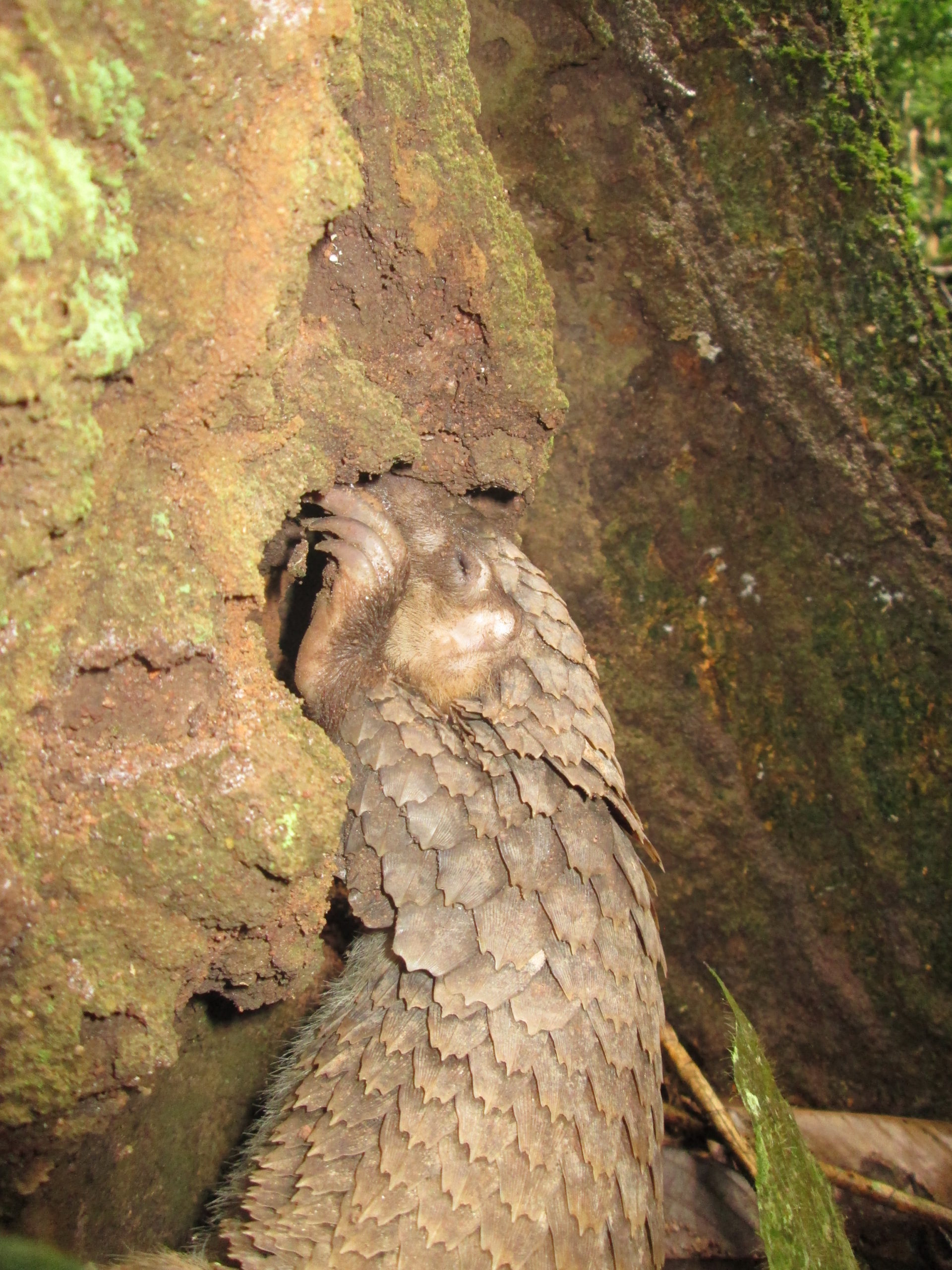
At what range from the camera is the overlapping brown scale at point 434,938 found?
4.41ft

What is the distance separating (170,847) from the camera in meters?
1.02

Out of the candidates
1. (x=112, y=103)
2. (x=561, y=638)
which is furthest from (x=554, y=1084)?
(x=112, y=103)

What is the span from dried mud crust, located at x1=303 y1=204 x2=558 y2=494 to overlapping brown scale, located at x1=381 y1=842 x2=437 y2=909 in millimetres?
616

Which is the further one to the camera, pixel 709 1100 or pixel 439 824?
pixel 709 1100

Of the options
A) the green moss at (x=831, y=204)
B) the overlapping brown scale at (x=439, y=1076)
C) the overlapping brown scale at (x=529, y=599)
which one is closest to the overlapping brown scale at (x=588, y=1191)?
the overlapping brown scale at (x=439, y=1076)

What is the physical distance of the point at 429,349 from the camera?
1.33m

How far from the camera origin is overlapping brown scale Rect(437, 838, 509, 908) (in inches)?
53.4

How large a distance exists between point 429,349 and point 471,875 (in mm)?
845

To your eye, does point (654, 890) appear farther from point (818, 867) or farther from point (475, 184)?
point (475, 184)

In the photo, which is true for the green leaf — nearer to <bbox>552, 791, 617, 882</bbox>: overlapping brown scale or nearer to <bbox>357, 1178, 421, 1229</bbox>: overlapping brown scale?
<bbox>552, 791, 617, 882</bbox>: overlapping brown scale

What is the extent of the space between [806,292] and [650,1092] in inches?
60.8

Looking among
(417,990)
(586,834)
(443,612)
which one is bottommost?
(417,990)

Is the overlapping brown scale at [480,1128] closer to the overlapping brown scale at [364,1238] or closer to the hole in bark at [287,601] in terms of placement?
the overlapping brown scale at [364,1238]

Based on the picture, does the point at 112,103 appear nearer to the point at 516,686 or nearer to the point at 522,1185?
the point at 516,686
